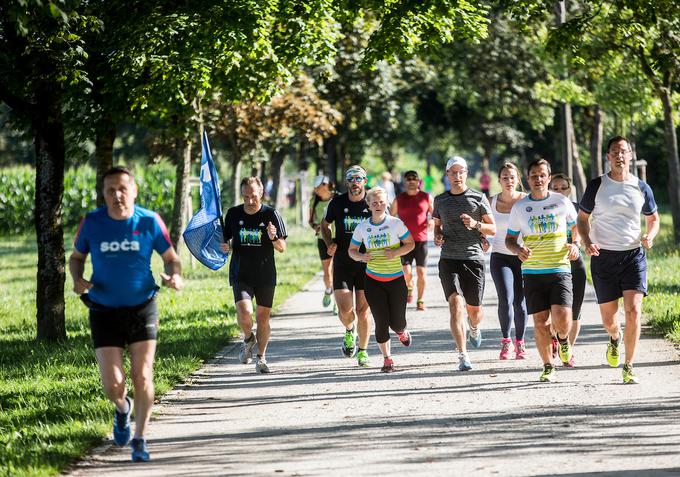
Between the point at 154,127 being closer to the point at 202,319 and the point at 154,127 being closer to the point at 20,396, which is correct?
the point at 202,319

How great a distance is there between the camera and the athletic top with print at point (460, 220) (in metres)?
10.1

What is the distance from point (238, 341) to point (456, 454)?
6240 mm

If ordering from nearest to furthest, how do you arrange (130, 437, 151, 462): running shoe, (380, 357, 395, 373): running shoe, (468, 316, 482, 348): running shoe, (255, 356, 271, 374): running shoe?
(130, 437, 151, 462): running shoe, (380, 357, 395, 373): running shoe, (255, 356, 271, 374): running shoe, (468, 316, 482, 348): running shoe

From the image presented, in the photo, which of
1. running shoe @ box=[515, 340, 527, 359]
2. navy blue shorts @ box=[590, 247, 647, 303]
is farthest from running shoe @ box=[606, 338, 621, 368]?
running shoe @ box=[515, 340, 527, 359]

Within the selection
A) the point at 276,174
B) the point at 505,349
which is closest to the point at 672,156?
the point at 505,349

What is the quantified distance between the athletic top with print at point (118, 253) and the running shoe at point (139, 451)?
2.81 feet

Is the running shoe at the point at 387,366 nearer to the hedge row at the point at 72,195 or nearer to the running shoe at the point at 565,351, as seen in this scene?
the running shoe at the point at 565,351

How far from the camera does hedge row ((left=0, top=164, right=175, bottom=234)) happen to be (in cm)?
4369

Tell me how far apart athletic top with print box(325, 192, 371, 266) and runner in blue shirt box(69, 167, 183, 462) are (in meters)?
4.08

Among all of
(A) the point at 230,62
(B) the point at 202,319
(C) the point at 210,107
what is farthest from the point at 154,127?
(C) the point at 210,107

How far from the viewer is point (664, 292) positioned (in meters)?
14.7

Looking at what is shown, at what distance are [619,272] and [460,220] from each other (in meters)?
1.68

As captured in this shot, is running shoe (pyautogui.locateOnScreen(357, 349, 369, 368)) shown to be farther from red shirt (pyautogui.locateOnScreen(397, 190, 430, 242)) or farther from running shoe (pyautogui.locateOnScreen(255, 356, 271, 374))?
red shirt (pyautogui.locateOnScreen(397, 190, 430, 242))

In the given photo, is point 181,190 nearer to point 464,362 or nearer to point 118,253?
point 464,362
